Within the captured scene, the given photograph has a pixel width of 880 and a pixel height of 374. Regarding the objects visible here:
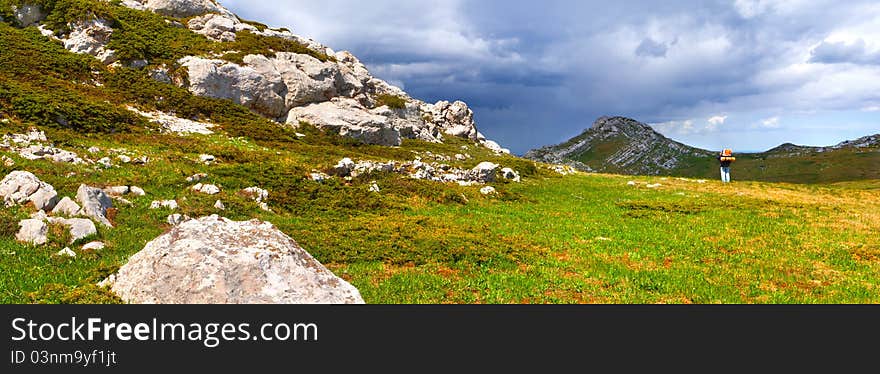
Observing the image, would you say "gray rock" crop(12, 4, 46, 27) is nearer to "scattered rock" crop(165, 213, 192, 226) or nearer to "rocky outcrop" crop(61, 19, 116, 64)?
"rocky outcrop" crop(61, 19, 116, 64)

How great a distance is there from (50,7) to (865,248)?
67.4 metres

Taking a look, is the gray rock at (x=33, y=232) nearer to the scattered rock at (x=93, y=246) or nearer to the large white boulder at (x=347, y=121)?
the scattered rock at (x=93, y=246)

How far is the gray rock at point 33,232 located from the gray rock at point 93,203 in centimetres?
165

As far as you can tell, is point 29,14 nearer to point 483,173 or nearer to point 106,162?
point 106,162

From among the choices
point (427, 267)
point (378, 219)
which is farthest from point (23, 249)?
point (378, 219)

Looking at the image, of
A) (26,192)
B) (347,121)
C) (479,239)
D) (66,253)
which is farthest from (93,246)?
(347,121)

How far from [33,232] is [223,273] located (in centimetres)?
816

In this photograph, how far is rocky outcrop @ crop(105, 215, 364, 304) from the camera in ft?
26.9

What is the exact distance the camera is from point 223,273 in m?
8.45

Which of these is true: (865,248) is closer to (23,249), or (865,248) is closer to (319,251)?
(319,251)

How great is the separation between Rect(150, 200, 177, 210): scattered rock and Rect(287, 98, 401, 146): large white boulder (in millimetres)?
35037

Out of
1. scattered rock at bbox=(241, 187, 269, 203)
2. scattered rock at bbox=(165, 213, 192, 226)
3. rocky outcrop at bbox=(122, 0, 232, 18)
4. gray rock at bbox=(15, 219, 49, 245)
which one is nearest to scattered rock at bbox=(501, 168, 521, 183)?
scattered rock at bbox=(241, 187, 269, 203)
